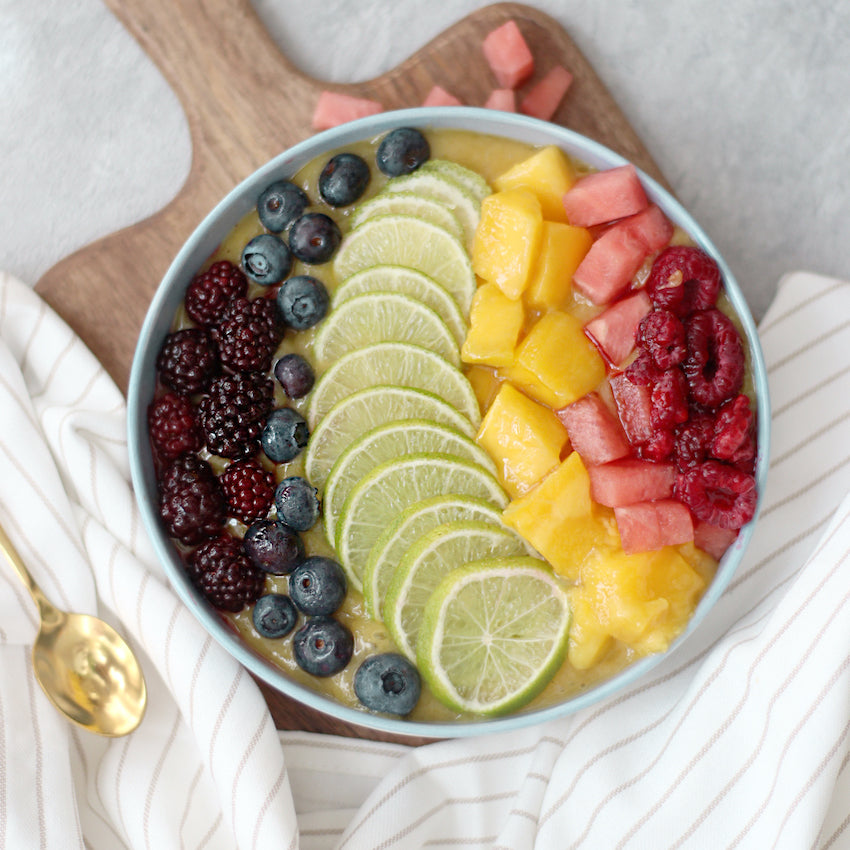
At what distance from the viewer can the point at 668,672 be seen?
6.89ft

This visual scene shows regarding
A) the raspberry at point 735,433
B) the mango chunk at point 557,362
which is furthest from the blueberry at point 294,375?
the raspberry at point 735,433

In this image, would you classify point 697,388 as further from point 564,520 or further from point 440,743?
point 440,743

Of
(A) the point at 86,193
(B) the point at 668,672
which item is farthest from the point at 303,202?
(B) the point at 668,672

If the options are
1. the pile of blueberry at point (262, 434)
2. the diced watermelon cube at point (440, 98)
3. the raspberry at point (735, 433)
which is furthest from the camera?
the diced watermelon cube at point (440, 98)

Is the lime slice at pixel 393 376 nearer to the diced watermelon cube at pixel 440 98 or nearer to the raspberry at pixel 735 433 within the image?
the raspberry at pixel 735 433

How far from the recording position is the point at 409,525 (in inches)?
72.2

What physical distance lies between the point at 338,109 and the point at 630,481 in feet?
3.80

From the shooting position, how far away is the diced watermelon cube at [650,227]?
1.92m

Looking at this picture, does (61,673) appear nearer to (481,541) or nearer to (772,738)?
(481,541)

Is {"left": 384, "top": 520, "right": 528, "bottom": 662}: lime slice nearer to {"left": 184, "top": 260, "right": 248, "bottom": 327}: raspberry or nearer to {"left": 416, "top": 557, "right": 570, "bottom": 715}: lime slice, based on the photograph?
{"left": 416, "top": 557, "right": 570, "bottom": 715}: lime slice

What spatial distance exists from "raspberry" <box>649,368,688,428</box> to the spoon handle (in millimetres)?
1449

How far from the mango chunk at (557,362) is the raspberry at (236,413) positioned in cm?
57

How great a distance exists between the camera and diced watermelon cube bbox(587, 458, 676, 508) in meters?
1.83

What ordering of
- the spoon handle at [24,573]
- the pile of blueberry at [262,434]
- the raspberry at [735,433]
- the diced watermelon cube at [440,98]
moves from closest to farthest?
the raspberry at [735,433] → the pile of blueberry at [262,434] → the spoon handle at [24,573] → the diced watermelon cube at [440,98]
